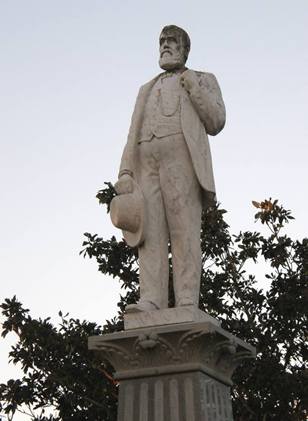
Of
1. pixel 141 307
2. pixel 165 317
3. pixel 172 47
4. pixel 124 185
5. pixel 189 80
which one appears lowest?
pixel 165 317

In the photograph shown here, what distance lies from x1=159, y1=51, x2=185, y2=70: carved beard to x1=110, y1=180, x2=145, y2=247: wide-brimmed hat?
1.54m

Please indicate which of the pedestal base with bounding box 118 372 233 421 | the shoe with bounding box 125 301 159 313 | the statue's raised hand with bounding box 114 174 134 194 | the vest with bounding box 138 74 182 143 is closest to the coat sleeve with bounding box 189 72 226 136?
the vest with bounding box 138 74 182 143

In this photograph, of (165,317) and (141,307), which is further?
(141,307)

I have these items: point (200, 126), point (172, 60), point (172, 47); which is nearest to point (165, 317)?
point (200, 126)

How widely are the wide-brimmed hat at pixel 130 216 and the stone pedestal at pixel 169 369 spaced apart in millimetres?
846

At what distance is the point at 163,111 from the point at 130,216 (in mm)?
1155

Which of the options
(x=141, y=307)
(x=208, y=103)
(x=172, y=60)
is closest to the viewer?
(x=141, y=307)

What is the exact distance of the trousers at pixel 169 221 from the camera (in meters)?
6.73

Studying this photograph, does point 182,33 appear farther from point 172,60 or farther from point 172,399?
point 172,399

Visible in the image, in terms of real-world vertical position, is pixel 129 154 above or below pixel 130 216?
above

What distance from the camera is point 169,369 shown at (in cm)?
621

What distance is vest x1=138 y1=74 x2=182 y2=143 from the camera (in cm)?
714

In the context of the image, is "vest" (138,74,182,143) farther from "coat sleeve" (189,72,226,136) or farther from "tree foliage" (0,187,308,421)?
"tree foliage" (0,187,308,421)

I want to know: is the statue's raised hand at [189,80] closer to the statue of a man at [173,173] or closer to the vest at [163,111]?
the statue of a man at [173,173]
